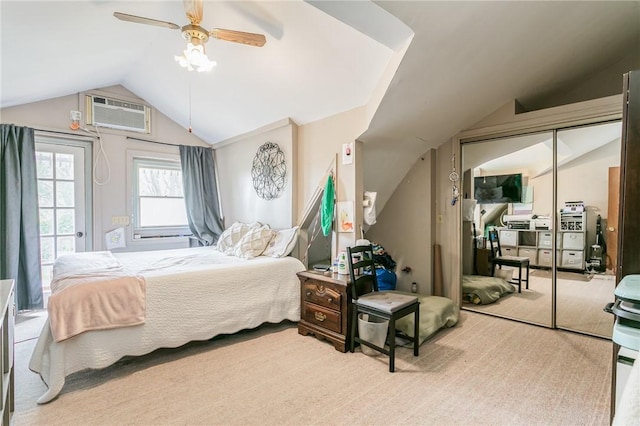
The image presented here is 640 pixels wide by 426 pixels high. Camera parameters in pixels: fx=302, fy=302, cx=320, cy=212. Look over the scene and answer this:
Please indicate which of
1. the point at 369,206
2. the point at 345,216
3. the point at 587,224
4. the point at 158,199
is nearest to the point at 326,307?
the point at 345,216

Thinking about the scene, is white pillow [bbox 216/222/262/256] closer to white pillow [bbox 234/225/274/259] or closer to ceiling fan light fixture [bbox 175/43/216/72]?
white pillow [bbox 234/225/274/259]

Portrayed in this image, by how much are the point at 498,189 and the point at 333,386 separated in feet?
9.25

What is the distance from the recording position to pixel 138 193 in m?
4.34

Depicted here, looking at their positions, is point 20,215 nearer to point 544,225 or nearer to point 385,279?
point 385,279

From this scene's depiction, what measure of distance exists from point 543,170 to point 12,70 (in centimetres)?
514

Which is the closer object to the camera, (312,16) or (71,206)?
(312,16)

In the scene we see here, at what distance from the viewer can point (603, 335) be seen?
277cm

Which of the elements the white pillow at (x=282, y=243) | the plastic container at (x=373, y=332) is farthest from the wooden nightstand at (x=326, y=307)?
the white pillow at (x=282, y=243)

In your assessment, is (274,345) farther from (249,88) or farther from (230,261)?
(249,88)

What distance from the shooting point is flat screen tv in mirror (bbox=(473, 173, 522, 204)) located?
10.9 ft

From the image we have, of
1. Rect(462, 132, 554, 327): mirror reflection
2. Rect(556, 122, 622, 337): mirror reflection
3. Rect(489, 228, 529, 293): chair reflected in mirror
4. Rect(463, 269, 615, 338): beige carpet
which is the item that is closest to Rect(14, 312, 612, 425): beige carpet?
Rect(463, 269, 615, 338): beige carpet

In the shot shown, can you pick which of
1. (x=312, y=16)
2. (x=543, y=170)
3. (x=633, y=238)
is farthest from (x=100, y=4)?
(x=543, y=170)

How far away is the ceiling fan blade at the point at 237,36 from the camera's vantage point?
2113mm

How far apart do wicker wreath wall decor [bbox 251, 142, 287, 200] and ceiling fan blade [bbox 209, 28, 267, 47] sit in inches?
57.0
